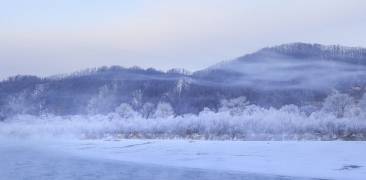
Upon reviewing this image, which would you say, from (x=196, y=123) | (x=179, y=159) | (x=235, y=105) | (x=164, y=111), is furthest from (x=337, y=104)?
(x=164, y=111)

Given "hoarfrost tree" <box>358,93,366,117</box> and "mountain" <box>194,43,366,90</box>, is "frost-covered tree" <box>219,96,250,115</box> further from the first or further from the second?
"hoarfrost tree" <box>358,93,366,117</box>

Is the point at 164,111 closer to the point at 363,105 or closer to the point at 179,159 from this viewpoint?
the point at 179,159

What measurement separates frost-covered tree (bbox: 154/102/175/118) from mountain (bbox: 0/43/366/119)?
0.44ft

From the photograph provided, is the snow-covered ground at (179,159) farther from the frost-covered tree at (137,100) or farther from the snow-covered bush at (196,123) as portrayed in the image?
the frost-covered tree at (137,100)

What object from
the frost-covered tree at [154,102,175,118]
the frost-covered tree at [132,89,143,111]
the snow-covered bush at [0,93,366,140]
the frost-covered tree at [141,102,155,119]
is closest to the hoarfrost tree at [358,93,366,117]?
the snow-covered bush at [0,93,366,140]

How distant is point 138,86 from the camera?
14.6 meters

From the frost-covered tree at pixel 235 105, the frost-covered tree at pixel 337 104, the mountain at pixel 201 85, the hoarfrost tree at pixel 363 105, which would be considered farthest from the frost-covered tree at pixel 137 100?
the hoarfrost tree at pixel 363 105

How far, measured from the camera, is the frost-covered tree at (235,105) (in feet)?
47.8

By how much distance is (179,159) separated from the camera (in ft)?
45.6

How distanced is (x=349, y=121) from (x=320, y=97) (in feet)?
3.14

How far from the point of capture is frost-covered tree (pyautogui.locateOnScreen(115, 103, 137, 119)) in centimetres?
1445

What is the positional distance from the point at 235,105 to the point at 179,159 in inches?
75.1

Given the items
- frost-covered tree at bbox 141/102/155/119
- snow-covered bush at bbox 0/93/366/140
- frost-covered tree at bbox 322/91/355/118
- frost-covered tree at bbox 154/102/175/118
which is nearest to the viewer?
frost-covered tree at bbox 322/91/355/118

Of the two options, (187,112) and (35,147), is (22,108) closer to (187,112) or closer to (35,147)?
(35,147)
